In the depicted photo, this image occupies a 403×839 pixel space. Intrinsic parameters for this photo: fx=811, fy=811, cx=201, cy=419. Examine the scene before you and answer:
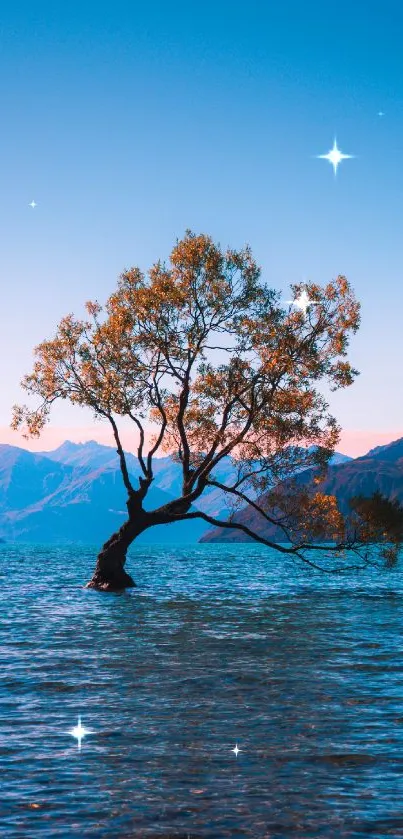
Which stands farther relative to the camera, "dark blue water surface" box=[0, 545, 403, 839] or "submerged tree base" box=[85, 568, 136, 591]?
"submerged tree base" box=[85, 568, 136, 591]

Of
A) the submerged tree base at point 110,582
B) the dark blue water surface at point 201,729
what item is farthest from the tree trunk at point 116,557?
the dark blue water surface at point 201,729

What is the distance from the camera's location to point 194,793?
41.7ft

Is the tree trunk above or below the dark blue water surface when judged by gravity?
above

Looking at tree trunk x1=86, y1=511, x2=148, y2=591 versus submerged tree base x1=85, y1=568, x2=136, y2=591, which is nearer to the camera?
tree trunk x1=86, y1=511, x2=148, y2=591

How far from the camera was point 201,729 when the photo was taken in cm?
1705

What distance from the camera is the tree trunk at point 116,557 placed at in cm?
5616

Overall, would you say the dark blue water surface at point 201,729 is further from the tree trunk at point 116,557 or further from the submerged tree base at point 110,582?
the submerged tree base at point 110,582

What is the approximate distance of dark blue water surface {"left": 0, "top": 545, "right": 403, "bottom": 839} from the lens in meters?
11.8

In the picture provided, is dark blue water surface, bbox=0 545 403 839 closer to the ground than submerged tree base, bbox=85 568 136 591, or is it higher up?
closer to the ground

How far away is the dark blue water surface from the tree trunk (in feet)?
62.0

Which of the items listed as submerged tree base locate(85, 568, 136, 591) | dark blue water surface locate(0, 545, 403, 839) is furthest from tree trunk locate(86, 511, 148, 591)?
dark blue water surface locate(0, 545, 403, 839)

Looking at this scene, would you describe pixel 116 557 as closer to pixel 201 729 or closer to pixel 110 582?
pixel 110 582

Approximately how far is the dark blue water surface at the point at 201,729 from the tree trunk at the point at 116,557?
18887mm

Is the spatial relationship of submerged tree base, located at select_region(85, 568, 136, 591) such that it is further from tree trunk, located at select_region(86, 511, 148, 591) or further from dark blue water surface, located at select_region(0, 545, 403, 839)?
dark blue water surface, located at select_region(0, 545, 403, 839)
